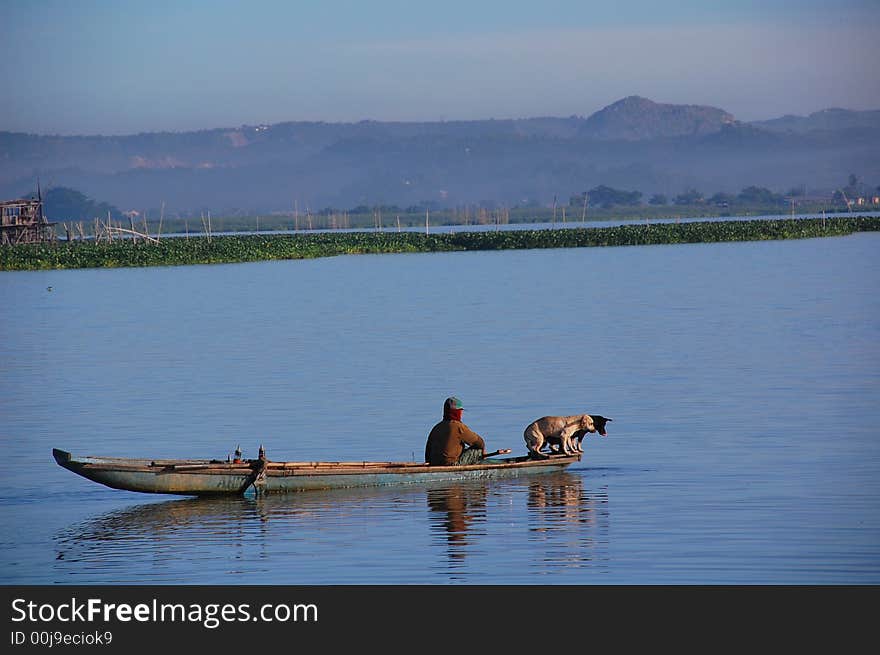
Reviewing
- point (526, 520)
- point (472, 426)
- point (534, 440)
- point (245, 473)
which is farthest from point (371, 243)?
point (526, 520)

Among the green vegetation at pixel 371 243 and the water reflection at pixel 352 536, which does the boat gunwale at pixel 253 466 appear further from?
the green vegetation at pixel 371 243

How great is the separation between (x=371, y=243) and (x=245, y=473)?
99.4 meters

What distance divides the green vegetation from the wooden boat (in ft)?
261

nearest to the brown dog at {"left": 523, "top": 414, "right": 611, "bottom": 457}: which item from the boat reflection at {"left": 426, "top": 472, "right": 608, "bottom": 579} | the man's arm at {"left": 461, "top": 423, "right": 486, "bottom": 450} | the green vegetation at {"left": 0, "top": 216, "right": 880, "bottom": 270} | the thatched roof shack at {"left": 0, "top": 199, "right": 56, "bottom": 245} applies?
the boat reflection at {"left": 426, "top": 472, "right": 608, "bottom": 579}

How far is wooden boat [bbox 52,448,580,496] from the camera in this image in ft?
70.7

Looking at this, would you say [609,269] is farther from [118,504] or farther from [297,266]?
[118,504]

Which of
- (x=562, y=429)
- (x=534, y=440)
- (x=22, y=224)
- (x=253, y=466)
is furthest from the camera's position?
(x=22, y=224)

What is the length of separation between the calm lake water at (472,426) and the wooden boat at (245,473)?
0.76ft

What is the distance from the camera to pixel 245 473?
873 inches

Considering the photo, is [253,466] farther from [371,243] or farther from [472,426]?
[371,243]

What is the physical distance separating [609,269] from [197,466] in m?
66.4

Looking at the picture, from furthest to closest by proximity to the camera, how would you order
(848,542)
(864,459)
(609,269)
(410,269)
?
(410,269), (609,269), (864,459), (848,542)
